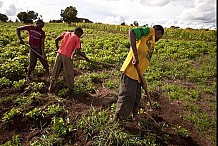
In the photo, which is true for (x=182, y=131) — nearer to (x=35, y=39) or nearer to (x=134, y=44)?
(x=134, y=44)

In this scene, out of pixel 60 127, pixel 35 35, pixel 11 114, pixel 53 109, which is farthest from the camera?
pixel 35 35

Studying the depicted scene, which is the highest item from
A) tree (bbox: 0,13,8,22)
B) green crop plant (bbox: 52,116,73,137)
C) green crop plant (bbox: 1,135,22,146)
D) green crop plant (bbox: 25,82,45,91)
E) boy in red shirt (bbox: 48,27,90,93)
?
tree (bbox: 0,13,8,22)

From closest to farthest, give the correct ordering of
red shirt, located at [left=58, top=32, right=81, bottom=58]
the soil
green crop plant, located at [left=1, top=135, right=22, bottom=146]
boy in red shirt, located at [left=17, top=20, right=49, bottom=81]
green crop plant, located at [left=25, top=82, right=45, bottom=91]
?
green crop plant, located at [left=1, top=135, right=22, bottom=146] < the soil < red shirt, located at [left=58, top=32, right=81, bottom=58] < green crop plant, located at [left=25, top=82, right=45, bottom=91] < boy in red shirt, located at [left=17, top=20, right=49, bottom=81]

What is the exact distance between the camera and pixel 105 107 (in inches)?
220

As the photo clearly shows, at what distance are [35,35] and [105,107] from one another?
294 cm

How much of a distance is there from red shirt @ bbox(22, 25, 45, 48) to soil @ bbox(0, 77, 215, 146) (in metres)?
1.36

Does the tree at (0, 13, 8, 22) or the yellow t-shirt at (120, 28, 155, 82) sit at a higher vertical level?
the tree at (0, 13, 8, 22)

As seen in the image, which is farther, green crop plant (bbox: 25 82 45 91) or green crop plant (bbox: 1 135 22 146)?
green crop plant (bbox: 25 82 45 91)

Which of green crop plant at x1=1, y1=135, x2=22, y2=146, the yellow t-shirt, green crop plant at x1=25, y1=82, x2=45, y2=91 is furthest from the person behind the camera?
green crop plant at x1=25, y1=82, x2=45, y2=91

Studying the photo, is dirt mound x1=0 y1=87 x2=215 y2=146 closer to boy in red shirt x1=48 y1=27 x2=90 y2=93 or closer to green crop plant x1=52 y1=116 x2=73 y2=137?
green crop plant x1=52 y1=116 x2=73 y2=137

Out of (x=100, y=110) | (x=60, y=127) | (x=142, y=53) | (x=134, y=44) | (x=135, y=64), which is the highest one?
(x=134, y=44)

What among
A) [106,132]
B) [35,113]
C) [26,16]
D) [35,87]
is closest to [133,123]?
[106,132]

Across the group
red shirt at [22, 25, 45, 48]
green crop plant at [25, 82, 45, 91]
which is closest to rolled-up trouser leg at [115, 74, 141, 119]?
green crop plant at [25, 82, 45, 91]

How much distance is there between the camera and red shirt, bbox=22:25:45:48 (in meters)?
7.04
